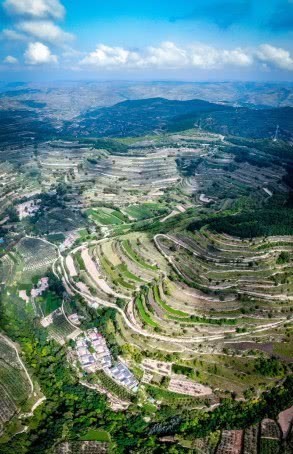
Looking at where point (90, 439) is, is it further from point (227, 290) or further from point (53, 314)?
point (227, 290)

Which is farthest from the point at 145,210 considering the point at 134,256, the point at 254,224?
the point at 254,224

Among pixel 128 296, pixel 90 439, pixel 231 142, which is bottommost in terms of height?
pixel 90 439

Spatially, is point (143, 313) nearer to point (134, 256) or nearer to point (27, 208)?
point (134, 256)

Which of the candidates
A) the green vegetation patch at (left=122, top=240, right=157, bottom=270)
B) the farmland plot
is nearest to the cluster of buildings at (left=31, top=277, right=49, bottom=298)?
the farmland plot

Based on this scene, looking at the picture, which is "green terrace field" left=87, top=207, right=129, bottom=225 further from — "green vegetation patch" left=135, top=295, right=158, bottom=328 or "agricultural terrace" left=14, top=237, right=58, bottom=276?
"green vegetation patch" left=135, top=295, right=158, bottom=328

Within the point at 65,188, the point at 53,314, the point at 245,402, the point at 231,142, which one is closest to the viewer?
the point at 245,402

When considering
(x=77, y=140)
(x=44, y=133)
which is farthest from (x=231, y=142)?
(x=44, y=133)
